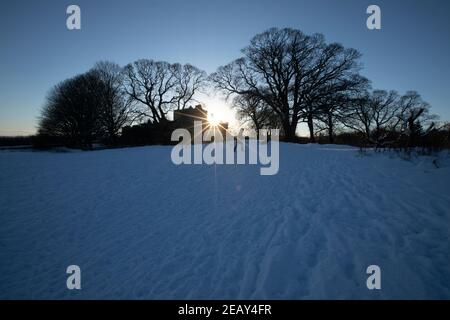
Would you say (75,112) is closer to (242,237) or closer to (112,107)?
(112,107)

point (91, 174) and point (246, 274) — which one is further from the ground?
point (91, 174)

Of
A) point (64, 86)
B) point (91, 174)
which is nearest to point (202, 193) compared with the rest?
point (91, 174)

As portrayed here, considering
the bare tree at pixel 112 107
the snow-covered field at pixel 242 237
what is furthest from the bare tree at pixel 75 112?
the snow-covered field at pixel 242 237

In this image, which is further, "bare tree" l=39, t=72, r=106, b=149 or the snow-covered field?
"bare tree" l=39, t=72, r=106, b=149

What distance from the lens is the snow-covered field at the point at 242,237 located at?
3.26 m

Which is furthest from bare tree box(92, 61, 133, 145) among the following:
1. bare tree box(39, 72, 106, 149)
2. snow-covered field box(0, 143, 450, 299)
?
snow-covered field box(0, 143, 450, 299)

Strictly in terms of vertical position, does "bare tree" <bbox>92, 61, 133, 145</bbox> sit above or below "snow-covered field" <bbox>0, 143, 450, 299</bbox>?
above

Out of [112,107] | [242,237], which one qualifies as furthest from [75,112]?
[242,237]

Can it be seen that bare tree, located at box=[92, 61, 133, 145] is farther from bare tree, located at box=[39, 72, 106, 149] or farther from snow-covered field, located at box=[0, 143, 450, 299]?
snow-covered field, located at box=[0, 143, 450, 299]

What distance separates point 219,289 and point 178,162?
10.8 meters

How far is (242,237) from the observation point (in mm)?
4766

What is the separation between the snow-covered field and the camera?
3256 millimetres

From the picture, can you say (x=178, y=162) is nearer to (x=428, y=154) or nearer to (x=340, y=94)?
(x=428, y=154)

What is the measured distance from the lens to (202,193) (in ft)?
27.3
